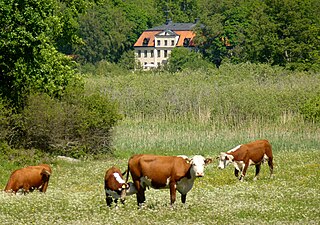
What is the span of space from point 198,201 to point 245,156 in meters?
7.02

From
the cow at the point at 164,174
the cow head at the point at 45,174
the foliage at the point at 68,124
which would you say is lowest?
the foliage at the point at 68,124

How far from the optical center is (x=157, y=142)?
47.3m

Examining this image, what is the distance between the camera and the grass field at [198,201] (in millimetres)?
21672

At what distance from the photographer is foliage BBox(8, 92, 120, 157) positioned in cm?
4153

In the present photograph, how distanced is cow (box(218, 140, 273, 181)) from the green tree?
41.0 ft

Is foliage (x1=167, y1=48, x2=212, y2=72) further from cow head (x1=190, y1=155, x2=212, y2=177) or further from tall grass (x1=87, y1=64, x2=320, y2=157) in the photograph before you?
cow head (x1=190, y1=155, x2=212, y2=177)

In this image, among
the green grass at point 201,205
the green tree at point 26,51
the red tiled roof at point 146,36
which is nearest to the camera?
the green grass at point 201,205

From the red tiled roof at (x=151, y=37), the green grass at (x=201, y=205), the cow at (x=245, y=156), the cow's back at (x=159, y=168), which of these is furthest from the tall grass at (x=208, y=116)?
the red tiled roof at (x=151, y=37)

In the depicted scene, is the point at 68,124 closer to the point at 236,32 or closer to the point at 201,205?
the point at 201,205

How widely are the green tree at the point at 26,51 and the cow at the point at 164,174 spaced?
1612 centimetres

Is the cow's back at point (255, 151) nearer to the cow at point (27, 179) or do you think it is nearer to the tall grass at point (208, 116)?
the cow at point (27, 179)

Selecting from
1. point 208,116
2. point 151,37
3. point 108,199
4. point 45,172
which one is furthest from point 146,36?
point 108,199

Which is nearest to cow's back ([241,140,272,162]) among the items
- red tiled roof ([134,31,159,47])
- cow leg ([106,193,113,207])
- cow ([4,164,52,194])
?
cow ([4,164,52,194])

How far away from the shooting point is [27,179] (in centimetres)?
2792
